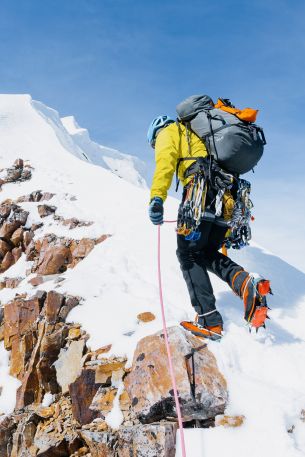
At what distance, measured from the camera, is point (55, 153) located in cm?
1953

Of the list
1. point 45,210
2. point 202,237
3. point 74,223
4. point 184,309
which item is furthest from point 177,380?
point 45,210

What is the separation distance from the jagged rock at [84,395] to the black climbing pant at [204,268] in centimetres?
149

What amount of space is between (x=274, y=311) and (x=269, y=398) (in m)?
2.68

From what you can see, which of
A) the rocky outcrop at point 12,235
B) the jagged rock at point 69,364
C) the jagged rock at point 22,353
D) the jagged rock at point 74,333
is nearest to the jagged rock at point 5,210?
the rocky outcrop at point 12,235

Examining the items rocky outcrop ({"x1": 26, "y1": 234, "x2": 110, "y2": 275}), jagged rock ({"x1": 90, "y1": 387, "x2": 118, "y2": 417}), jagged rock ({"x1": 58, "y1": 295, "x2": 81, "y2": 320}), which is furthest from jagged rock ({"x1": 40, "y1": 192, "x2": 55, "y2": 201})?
jagged rock ({"x1": 90, "y1": 387, "x2": 118, "y2": 417})

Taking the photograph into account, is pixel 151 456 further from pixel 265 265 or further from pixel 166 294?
pixel 265 265

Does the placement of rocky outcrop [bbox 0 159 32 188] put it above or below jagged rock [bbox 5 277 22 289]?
Answer: above

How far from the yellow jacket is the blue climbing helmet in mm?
170

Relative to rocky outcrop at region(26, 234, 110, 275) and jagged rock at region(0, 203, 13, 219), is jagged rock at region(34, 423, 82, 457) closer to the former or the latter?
rocky outcrop at region(26, 234, 110, 275)

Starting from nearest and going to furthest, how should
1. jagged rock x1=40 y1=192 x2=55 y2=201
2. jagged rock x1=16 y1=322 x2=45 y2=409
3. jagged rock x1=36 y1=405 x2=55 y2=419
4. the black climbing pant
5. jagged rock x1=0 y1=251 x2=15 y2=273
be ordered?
the black climbing pant → jagged rock x1=36 y1=405 x2=55 y2=419 → jagged rock x1=16 y1=322 x2=45 y2=409 → jagged rock x1=0 y1=251 x2=15 y2=273 → jagged rock x1=40 y1=192 x2=55 y2=201

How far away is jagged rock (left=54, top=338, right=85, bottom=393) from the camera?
4.97 meters

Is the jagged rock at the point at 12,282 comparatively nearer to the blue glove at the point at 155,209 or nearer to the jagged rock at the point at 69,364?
the jagged rock at the point at 69,364

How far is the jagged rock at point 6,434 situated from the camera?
16.2 feet

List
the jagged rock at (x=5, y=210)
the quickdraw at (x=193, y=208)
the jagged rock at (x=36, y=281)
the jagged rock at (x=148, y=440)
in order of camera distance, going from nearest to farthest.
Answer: the jagged rock at (x=148, y=440), the quickdraw at (x=193, y=208), the jagged rock at (x=36, y=281), the jagged rock at (x=5, y=210)
